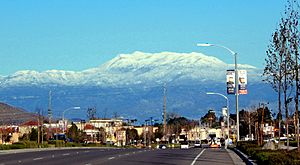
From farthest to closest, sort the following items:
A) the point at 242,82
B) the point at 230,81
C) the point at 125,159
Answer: the point at 230,81, the point at 242,82, the point at 125,159

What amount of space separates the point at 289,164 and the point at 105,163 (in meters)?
16.7

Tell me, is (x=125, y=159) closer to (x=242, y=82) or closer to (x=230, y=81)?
(x=242, y=82)

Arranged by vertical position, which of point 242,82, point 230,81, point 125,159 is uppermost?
point 230,81


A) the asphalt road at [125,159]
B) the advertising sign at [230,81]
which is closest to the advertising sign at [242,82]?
the advertising sign at [230,81]

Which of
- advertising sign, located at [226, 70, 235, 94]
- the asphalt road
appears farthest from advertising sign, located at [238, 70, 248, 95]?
the asphalt road

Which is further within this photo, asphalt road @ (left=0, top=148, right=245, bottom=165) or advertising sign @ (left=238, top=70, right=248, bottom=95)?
advertising sign @ (left=238, top=70, right=248, bottom=95)

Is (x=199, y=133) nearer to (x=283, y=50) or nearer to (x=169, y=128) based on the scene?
(x=169, y=128)

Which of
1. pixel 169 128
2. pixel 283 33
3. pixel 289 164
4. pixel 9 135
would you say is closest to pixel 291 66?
pixel 283 33

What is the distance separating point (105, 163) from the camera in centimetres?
3812

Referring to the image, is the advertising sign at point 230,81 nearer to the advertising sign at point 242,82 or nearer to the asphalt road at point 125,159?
the advertising sign at point 242,82

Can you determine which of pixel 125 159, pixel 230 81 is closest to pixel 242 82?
pixel 230 81

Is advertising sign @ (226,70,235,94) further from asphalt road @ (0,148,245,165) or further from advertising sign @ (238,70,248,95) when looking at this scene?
asphalt road @ (0,148,245,165)

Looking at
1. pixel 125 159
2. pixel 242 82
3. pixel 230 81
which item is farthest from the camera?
pixel 230 81

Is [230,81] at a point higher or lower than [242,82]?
higher
